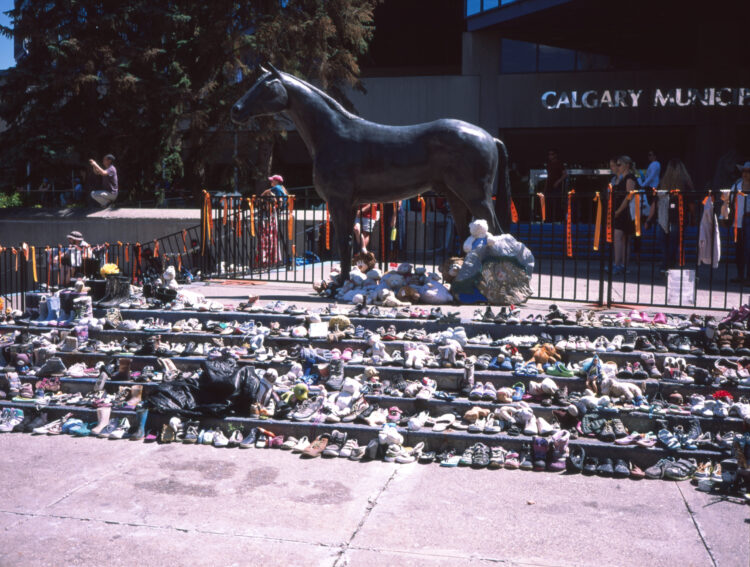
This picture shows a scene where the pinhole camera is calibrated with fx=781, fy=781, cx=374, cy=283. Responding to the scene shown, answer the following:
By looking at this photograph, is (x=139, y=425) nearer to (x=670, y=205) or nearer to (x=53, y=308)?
(x=53, y=308)

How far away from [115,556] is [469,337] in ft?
15.5

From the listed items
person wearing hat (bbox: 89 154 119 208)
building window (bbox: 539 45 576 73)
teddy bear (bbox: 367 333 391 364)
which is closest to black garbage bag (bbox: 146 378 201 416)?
teddy bear (bbox: 367 333 391 364)

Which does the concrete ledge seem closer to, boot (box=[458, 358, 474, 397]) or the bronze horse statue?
the bronze horse statue

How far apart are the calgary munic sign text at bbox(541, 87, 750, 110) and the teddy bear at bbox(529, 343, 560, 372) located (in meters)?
20.5

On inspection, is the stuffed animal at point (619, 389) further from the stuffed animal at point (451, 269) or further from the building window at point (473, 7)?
the building window at point (473, 7)

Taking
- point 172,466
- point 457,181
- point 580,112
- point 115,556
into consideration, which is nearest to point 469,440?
point 172,466

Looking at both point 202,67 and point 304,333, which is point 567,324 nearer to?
point 304,333

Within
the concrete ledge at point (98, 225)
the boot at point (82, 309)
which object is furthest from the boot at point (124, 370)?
the concrete ledge at point (98, 225)

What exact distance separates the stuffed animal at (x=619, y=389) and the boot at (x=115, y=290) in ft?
19.8

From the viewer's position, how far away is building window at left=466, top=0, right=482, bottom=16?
26281 mm

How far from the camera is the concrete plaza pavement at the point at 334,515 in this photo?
4.39m

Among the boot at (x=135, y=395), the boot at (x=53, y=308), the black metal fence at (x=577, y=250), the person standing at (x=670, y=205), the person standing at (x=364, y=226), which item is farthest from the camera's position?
the person standing at (x=364, y=226)

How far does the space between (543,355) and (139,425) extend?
3735mm

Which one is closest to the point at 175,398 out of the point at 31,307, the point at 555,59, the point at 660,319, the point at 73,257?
the point at 31,307
